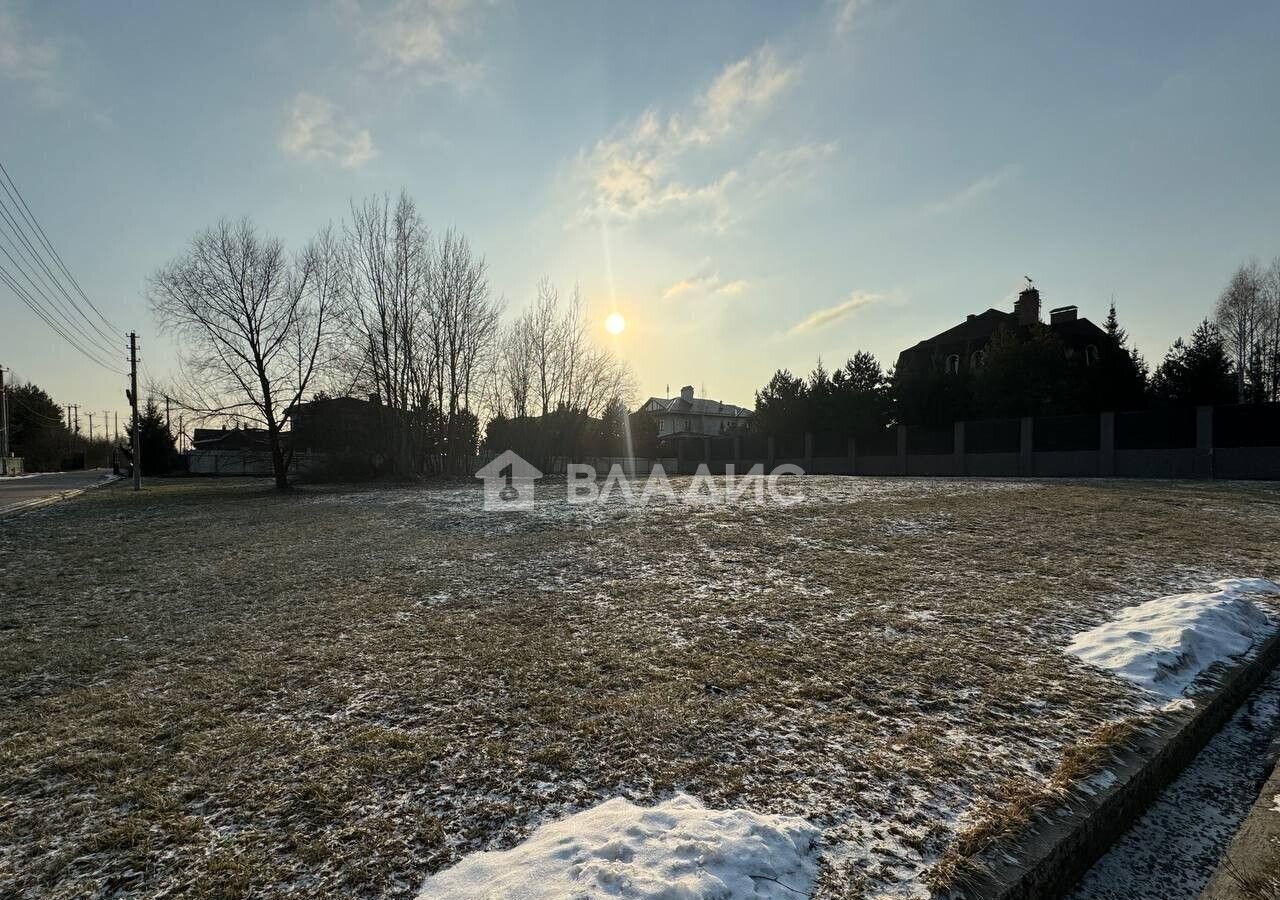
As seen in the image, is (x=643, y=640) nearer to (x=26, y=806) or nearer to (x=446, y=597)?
(x=446, y=597)

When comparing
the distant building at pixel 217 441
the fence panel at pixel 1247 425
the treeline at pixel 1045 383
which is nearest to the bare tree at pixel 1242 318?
the treeline at pixel 1045 383

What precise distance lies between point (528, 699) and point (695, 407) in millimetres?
71191

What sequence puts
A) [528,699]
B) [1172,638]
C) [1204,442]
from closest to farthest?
1. [528,699]
2. [1172,638]
3. [1204,442]

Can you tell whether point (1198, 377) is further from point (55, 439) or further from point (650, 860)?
point (55, 439)

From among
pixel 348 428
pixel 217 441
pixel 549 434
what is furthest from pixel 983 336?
pixel 217 441

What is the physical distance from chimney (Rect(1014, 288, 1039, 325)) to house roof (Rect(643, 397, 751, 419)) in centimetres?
3816

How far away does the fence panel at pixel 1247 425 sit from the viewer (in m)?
17.6

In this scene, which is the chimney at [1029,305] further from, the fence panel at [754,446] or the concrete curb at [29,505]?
the concrete curb at [29,505]

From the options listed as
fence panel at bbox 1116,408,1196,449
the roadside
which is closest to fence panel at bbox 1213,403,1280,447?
fence panel at bbox 1116,408,1196,449

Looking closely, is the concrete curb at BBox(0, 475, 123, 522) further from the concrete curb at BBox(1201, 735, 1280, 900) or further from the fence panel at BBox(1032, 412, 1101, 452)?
the fence panel at BBox(1032, 412, 1101, 452)

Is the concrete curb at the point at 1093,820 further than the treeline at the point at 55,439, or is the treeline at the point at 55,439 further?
the treeline at the point at 55,439

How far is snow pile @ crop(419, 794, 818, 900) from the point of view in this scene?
191 cm

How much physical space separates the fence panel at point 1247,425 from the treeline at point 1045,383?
6.36m

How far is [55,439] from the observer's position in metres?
62.3
